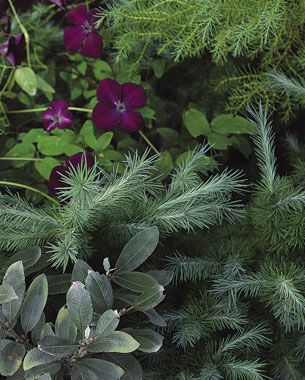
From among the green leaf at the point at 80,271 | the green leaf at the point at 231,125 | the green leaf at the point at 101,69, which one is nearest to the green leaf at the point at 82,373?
the green leaf at the point at 80,271

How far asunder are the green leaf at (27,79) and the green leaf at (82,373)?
0.50m

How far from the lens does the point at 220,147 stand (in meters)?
0.79

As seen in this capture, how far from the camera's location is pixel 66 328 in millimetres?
513

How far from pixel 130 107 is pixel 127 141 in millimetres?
67

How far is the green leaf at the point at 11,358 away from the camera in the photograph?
Answer: 1.61 feet

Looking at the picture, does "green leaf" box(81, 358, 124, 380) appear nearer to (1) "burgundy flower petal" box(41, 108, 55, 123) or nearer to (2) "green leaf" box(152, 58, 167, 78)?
(1) "burgundy flower petal" box(41, 108, 55, 123)

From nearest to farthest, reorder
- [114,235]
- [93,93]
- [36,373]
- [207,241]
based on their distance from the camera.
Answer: [36,373] → [114,235] → [207,241] → [93,93]

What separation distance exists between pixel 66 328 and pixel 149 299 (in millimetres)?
106

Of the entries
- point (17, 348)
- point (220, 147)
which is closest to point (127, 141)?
point (220, 147)

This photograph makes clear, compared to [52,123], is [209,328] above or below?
below

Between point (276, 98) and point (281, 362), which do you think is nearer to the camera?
point (281, 362)

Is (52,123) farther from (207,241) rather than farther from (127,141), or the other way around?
(207,241)

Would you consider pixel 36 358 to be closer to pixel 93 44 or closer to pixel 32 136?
pixel 32 136

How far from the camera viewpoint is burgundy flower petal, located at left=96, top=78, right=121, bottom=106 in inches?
31.1
